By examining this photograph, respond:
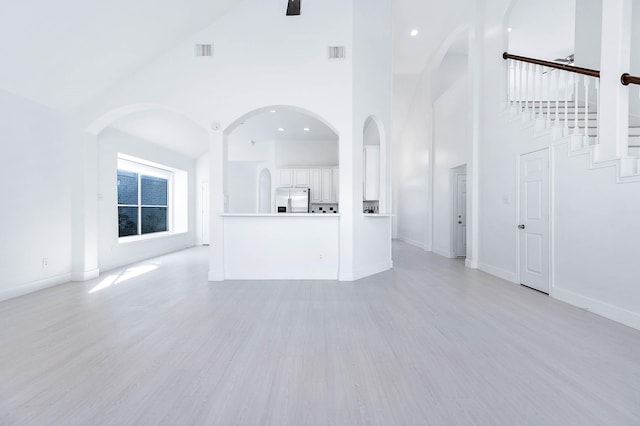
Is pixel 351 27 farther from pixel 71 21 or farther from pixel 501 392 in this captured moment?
pixel 501 392

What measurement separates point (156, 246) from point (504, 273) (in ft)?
24.5

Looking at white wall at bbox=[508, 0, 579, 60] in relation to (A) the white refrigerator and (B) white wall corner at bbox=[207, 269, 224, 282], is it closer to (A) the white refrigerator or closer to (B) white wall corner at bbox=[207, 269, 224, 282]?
(A) the white refrigerator

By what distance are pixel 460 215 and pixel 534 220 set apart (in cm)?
285

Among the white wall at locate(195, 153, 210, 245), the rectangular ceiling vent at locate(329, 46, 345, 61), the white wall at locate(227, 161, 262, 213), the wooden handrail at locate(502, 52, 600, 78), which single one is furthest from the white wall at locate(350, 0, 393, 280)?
the white wall at locate(195, 153, 210, 245)

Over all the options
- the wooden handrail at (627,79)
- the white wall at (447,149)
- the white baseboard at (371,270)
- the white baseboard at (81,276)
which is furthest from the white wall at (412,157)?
the white baseboard at (81,276)

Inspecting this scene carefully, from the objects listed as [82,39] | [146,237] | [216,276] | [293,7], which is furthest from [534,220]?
[146,237]

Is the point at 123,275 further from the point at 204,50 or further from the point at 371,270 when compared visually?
the point at 371,270

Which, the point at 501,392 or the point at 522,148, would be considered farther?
the point at 522,148

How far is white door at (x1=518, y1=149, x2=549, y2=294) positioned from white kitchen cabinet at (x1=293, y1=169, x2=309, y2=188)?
18.9 ft

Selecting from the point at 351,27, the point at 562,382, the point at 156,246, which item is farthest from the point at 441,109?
the point at 156,246

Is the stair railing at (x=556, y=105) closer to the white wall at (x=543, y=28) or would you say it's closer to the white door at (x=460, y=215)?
the white wall at (x=543, y=28)

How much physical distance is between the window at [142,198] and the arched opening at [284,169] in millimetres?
1830

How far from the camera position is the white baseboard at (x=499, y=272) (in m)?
4.44

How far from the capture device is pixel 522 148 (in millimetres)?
4328
